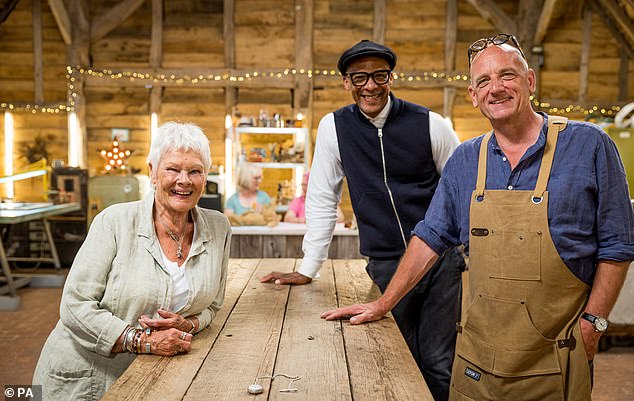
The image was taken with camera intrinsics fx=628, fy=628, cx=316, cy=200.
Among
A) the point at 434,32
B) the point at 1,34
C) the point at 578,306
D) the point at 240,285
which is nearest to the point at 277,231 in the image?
the point at 240,285

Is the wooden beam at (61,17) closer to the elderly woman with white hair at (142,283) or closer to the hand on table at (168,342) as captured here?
the elderly woman with white hair at (142,283)

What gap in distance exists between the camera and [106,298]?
6.23ft

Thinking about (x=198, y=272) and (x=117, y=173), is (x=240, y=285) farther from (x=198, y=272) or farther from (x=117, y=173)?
(x=117, y=173)

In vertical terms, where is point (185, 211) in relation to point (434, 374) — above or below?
above

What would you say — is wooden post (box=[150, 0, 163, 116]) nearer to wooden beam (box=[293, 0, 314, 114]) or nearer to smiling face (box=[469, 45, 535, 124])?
wooden beam (box=[293, 0, 314, 114])

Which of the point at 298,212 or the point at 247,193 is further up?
the point at 247,193

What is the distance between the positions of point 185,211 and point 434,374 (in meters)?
1.23

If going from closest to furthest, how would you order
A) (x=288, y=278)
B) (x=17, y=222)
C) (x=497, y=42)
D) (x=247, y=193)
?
(x=497, y=42), (x=288, y=278), (x=17, y=222), (x=247, y=193)

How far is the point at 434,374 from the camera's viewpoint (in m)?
2.54

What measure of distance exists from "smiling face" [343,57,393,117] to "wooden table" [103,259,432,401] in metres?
0.78

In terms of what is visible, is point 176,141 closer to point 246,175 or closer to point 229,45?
point 246,175

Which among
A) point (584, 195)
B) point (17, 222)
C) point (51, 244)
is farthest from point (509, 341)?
point (51, 244)

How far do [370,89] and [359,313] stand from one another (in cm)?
95

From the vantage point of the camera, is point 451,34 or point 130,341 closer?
point 130,341
